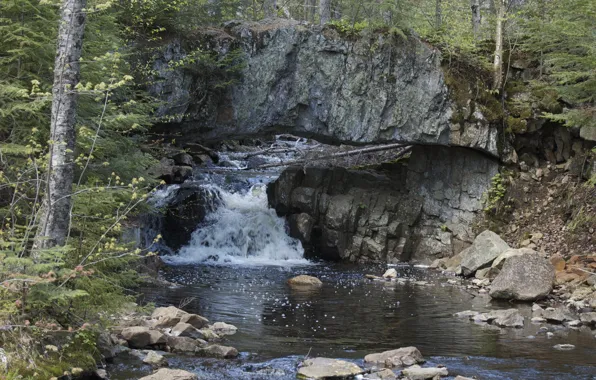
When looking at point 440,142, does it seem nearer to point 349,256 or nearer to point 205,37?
point 349,256

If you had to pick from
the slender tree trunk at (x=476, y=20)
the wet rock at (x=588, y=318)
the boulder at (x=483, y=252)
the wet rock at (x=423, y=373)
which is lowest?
the wet rock at (x=423, y=373)

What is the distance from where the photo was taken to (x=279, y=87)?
19.2m

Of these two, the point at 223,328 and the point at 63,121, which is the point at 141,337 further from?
the point at 63,121

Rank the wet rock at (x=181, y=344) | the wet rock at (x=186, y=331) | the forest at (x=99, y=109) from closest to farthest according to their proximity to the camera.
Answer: the forest at (x=99, y=109) < the wet rock at (x=181, y=344) < the wet rock at (x=186, y=331)

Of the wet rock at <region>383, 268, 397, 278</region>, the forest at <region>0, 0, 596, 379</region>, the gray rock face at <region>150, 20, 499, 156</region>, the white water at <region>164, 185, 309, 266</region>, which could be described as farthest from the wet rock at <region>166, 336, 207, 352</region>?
the gray rock face at <region>150, 20, 499, 156</region>

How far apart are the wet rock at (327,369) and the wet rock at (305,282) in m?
6.69

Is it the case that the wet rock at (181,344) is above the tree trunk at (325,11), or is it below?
below

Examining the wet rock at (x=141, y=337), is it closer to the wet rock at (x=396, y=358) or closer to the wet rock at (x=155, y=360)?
the wet rock at (x=155, y=360)

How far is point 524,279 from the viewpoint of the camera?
14.2 meters

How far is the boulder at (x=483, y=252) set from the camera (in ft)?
55.2

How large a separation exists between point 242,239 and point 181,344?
11609 millimetres

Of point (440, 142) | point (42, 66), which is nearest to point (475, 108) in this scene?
point (440, 142)

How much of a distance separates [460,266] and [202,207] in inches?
332

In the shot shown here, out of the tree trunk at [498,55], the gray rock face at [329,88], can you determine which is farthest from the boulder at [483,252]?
the tree trunk at [498,55]
